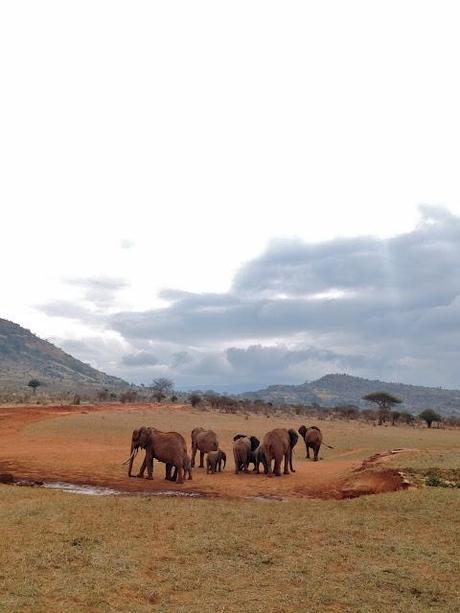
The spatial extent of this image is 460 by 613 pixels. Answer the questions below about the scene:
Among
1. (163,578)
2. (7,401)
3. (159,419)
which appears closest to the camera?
(163,578)

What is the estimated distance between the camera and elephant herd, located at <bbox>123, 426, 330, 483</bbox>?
20094 millimetres

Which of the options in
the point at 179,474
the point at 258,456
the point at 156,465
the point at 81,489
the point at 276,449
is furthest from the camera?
the point at 156,465

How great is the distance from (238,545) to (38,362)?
154 m

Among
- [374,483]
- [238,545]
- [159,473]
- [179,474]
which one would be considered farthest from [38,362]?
[238,545]

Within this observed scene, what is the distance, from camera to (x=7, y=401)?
2527 inches

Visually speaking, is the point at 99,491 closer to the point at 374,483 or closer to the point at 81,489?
the point at 81,489

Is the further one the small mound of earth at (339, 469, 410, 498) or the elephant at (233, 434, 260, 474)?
the elephant at (233, 434, 260, 474)

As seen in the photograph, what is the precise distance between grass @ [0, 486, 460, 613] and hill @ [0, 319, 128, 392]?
392 ft

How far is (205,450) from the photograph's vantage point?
79.7 feet

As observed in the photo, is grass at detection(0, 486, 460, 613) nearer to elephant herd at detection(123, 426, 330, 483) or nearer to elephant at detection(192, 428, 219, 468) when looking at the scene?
elephant herd at detection(123, 426, 330, 483)

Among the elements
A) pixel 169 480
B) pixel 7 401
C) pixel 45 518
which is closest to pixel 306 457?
pixel 169 480

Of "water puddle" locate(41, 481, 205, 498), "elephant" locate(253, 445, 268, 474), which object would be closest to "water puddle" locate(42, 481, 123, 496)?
"water puddle" locate(41, 481, 205, 498)

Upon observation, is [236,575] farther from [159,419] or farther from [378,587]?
[159,419]

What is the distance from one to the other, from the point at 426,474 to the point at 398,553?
7.63 m
